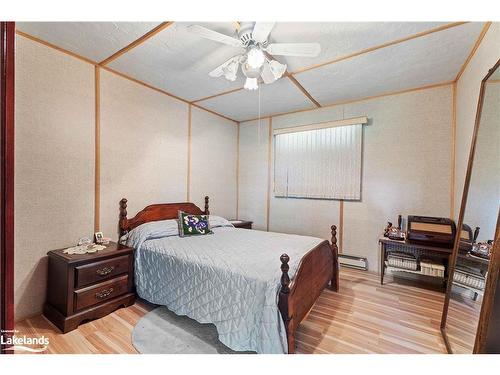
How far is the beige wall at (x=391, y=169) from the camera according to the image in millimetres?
2799

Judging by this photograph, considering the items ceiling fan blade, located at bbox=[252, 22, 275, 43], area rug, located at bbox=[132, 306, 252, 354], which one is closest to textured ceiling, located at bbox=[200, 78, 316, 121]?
ceiling fan blade, located at bbox=[252, 22, 275, 43]

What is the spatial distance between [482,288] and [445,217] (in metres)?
1.80

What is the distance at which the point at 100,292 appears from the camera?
2062 millimetres

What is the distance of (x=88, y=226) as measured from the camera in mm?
2379

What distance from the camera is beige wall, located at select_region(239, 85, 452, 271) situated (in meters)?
2.80

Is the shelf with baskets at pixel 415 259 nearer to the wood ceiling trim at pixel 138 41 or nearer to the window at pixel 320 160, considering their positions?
the window at pixel 320 160

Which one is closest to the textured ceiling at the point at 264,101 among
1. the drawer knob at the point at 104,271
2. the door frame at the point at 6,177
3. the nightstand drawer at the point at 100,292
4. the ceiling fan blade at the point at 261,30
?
the ceiling fan blade at the point at 261,30

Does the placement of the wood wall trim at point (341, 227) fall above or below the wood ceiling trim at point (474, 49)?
below

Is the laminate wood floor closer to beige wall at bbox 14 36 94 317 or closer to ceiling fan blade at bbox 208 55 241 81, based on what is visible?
beige wall at bbox 14 36 94 317

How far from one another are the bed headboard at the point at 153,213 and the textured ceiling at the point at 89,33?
159cm

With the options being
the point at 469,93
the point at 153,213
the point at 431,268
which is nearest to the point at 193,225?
the point at 153,213

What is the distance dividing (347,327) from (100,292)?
7.52 ft
